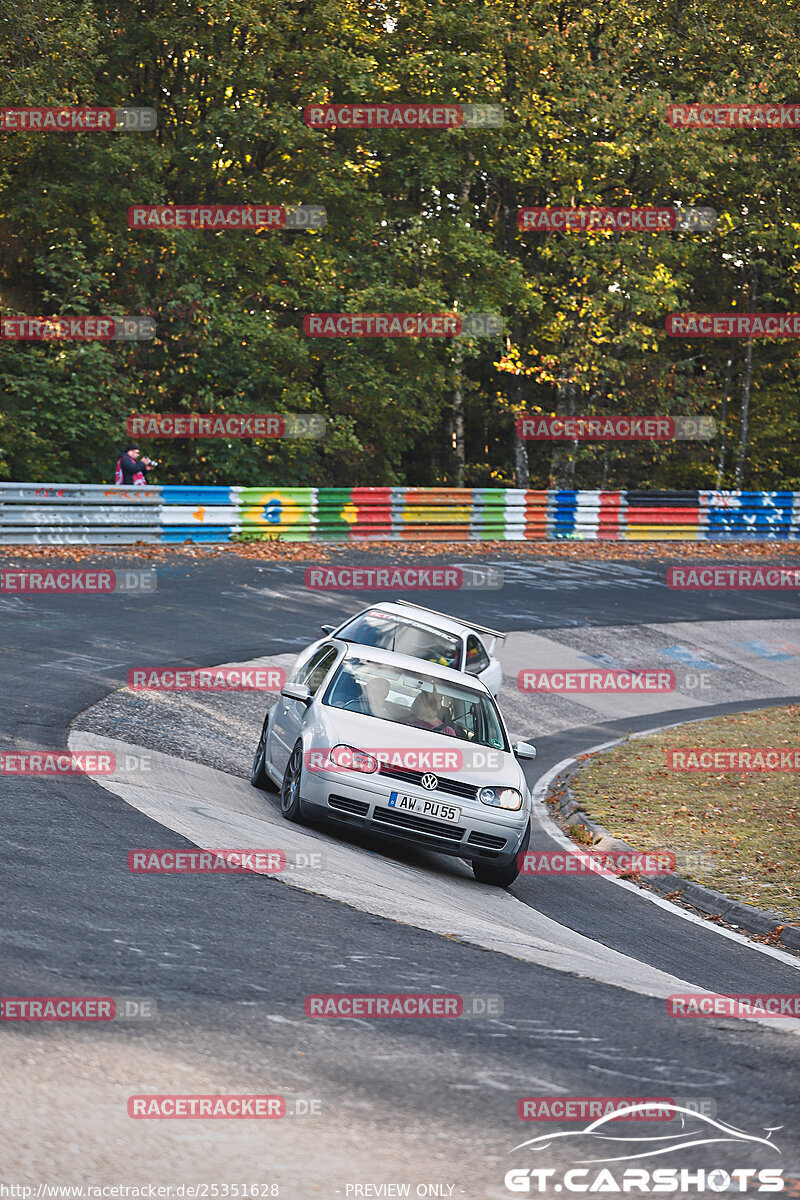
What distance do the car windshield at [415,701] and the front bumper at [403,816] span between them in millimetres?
758

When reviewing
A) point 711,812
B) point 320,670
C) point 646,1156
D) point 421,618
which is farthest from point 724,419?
point 646,1156

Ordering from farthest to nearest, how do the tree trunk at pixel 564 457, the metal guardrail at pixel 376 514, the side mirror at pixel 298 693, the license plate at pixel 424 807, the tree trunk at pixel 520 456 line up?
the tree trunk at pixel 520 456, the tree trunk at pixel 564 457, the metal guardrail at pixel 376 514, the side mirror at pixel 298 693, the license plate at pixel 424 807

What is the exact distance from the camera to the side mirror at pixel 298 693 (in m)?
10.2

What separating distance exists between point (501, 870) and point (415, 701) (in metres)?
1.57

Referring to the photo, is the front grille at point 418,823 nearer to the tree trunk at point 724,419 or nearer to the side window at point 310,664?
the side window at point 310,664

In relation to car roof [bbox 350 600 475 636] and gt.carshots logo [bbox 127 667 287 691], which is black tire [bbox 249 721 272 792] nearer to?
car roof [bbox 350 600 475 636]

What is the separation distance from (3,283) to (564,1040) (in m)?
29.3

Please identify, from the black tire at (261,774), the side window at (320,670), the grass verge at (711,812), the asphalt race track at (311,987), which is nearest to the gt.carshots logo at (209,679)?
the asphalt race track at (311,987)

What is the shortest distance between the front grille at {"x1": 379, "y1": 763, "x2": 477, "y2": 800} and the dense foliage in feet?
62.7

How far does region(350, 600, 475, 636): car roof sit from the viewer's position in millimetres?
12617

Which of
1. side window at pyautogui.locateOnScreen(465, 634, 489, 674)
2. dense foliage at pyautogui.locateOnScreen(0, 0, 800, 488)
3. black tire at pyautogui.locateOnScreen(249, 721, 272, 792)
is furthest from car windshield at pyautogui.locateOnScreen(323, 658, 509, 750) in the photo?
dense foliage at pyautogui.locateOnScreen(0, 0, 800, 488)

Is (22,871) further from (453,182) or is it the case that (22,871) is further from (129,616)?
(453,182)

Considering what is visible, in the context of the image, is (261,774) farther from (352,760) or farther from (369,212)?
(369,212)

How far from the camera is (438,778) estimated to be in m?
9.55
